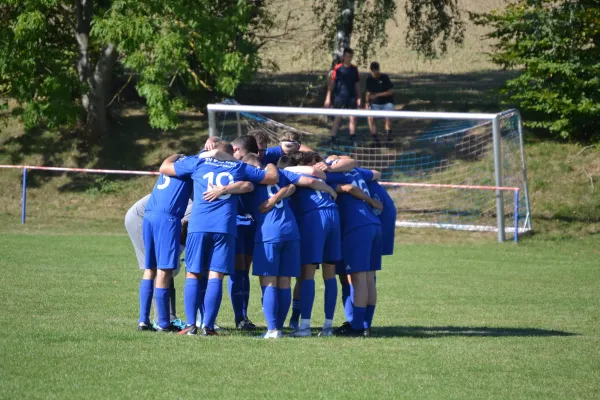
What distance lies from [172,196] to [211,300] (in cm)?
108

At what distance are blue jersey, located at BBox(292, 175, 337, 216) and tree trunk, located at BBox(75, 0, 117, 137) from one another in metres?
15.9

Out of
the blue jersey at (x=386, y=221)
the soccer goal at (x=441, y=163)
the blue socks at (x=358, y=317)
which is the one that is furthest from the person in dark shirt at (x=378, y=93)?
the blue socks at (x=358, y=317)

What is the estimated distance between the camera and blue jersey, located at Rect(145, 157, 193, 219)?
8.67 meters

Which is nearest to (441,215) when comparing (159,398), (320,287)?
(320,287)

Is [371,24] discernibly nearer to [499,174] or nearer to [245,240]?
[499,174]

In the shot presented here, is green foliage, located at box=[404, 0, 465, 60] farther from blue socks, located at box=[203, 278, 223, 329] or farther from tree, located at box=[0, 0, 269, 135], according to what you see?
blue socks, located at box=[203, 278, 223, 329]

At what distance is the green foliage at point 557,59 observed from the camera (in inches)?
870

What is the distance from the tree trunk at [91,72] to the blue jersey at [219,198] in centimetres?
1592

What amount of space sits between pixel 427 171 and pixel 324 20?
5874 millimetres

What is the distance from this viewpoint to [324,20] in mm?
25328

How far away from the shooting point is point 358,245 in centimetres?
889

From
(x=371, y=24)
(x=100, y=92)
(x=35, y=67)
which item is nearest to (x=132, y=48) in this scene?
(x=35, y=67)

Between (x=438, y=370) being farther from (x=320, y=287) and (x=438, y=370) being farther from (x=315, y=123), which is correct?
(x=315, y=123)

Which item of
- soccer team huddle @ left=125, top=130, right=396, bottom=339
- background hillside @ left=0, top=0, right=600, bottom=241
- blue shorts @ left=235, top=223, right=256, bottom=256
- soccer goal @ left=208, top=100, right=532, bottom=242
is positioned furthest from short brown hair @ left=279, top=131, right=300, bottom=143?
background hillside @ left=0, top=0, right=600, bottom=241
